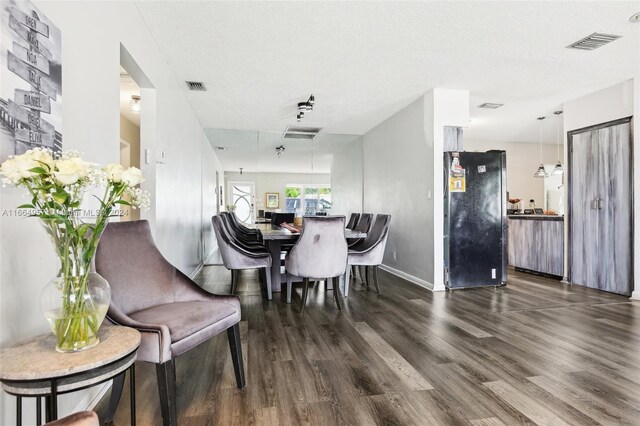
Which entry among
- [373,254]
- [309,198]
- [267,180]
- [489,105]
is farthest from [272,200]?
[373,254]

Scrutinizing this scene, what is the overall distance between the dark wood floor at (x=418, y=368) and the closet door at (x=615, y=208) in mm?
693

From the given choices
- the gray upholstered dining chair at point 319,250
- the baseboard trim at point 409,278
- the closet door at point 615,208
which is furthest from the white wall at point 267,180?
the closet door at point 615,208

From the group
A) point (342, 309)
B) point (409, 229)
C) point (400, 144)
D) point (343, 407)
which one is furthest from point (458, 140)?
point (343, 407)

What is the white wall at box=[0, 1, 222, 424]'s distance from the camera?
125cm

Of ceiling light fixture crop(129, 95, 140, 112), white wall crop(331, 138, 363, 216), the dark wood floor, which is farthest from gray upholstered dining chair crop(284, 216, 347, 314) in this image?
white wall crop(331, 138, 363, 216)

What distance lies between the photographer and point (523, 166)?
8.09 meters

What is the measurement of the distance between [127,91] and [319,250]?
10.9ft

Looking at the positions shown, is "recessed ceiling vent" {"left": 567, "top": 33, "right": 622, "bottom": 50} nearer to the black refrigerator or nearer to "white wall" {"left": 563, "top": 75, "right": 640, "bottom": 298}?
"white wall" {"left": 563, "top": 75, "right": 640, "bottom": 298}

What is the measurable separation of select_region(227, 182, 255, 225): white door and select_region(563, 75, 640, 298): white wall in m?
7.12

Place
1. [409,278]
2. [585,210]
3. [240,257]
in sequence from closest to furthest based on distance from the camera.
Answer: [240,257]
[585,210]
[409,278]

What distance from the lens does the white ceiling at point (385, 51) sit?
269 cm

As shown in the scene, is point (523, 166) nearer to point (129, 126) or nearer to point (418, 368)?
point (418, 368)

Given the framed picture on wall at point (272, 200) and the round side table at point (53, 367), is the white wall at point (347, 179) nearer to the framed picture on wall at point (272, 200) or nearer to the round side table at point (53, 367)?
the framed picture on wall at point (272, 200)

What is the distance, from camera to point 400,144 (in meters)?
5.37
